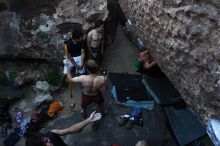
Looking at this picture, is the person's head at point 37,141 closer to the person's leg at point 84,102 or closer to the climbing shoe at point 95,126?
the person's leg at point 84,102

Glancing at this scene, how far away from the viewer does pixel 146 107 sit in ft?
26.6

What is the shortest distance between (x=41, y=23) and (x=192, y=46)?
5.56 m

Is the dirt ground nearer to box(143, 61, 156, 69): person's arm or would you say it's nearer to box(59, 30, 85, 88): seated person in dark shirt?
box(59, 30, 85, 88): seated person in dark shirt

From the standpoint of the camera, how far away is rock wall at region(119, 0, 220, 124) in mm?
3721

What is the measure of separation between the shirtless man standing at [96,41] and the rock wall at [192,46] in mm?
3150

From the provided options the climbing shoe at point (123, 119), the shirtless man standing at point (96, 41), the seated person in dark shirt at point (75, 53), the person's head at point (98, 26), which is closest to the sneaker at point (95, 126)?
the climbing shoe at point (123, 119)

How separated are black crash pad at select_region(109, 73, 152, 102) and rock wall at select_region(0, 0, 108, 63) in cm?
147

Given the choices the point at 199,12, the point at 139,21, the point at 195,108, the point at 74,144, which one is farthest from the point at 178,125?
the point at 199,12

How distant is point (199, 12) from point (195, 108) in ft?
3.79

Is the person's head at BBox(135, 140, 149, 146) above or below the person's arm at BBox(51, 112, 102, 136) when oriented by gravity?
below

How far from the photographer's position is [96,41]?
8.31 m

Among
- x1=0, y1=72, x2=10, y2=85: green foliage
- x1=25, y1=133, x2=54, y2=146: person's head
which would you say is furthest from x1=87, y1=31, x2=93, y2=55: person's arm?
x1=25, y1=133, x2=54, y2=146: person's head

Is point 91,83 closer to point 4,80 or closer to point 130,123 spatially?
point 130,123

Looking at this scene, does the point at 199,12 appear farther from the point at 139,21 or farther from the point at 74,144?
the point at 74,144
